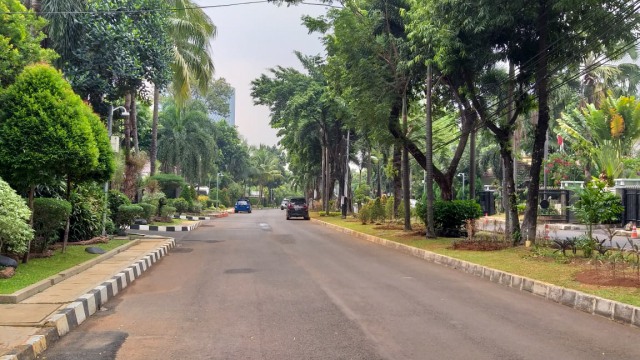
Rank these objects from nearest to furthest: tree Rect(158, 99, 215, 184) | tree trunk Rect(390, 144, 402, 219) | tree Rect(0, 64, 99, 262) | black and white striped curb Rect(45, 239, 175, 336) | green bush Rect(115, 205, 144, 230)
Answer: black and white striped curb Rect(45, 239, 175, 336) < tree Rect(0, 64, 99, 262) < green bush Rect(115, 205, 144, 230) < tree trunk Rect(390, 144, 402, 219) < tree Rect(158, 99, 215, 184)

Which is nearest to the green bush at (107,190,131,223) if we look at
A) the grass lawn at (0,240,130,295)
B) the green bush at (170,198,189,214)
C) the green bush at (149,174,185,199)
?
the grass lawn at (0,240,130,295)

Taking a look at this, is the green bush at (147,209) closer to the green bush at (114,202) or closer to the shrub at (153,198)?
the shrub at (153,198)

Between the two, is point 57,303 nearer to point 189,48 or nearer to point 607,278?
point 607,278

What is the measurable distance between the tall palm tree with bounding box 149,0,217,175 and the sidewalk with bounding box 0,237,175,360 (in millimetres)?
14929

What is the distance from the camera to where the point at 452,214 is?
750 inches

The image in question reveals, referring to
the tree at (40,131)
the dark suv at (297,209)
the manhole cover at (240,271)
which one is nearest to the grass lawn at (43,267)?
the tree at (40,131)

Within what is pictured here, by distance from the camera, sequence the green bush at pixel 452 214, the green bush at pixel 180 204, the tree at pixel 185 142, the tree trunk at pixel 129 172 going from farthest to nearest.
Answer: the tree at pixel 185 142
the green bush at pixel 180 204
the tree trunk at pixel 129 172
the green bush at pixel 452 214

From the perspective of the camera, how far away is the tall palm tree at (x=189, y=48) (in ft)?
81.3

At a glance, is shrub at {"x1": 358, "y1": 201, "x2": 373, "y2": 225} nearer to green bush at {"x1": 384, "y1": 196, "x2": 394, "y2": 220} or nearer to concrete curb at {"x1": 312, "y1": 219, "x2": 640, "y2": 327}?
green bush at {"x1": 384, "y1": 196, "x2": 394, "y2": 220}

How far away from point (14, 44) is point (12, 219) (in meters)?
4.99

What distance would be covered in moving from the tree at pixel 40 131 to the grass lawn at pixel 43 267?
0.50m

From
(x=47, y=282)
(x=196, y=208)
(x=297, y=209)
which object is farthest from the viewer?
(x=196, y=208)

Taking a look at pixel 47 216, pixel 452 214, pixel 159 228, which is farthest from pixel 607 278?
pixel 159 228

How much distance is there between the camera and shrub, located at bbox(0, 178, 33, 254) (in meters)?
8.23
